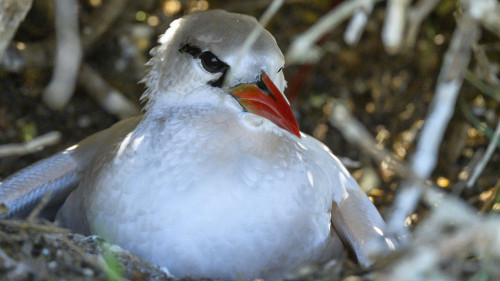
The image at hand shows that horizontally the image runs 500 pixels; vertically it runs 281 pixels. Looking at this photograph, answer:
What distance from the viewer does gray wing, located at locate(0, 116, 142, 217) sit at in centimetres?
313

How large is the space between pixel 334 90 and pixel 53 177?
Answer: 2589 mm

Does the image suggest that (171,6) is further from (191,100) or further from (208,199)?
(208,199)

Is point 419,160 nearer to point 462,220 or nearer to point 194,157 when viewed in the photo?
point 462,220

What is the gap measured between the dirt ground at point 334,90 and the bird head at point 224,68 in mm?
1612

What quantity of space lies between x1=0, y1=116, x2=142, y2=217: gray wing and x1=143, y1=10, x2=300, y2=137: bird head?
513 millimetres

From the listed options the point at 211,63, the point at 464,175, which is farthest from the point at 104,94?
the point at 464,175

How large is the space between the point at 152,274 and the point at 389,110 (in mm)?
2866

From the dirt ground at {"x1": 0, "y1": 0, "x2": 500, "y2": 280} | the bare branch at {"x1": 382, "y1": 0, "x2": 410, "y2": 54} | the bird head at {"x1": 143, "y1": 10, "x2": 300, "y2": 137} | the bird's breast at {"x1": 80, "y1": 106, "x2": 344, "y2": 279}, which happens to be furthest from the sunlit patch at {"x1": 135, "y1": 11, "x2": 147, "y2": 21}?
the bare branch at {"x1": 382, "y1": 0, "x2": 410, "y2": 54}

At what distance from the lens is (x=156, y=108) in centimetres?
285

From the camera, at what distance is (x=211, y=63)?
8.72 feet

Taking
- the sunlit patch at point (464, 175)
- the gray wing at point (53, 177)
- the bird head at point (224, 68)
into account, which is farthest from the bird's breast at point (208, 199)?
the sunlit patch at point (464, 175)

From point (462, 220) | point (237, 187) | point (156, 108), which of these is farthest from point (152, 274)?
point (462, 220)

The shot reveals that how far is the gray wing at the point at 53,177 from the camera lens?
3127 millimetres

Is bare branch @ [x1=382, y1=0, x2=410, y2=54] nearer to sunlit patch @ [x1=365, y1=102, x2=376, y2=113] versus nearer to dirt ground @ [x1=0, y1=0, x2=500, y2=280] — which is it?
dirt ground @ [x1=0, y1=0, x2=500, y2=280]
